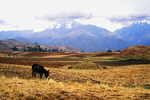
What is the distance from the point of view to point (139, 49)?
119 m

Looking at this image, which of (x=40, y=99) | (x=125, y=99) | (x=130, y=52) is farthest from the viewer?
(x=130, y=52)

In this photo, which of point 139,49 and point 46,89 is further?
point 139,49

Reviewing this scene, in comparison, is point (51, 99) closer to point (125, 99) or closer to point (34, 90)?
point (34, 90)

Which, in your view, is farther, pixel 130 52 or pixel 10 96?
pixel 130 52

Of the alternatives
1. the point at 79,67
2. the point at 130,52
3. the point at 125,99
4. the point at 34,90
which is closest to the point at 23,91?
the point at 34,90

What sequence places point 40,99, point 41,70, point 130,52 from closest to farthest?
1. point 40,99
2. point 41,70
3. point 130,52

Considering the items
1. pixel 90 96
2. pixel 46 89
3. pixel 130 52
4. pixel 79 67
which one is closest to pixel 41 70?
pixel 46 89

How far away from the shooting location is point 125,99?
12.7 meters

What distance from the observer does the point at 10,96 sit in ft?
39.7

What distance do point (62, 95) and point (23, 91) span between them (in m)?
2.38

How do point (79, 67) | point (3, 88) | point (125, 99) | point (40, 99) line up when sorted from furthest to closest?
point (79, 67) → point (3, 88) → point (125, 99) → point (40, 99)

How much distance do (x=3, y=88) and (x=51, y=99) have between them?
11.8 feet

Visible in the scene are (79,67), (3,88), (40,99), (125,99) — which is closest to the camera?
(40,99)

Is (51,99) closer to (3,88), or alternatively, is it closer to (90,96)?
(90,96)
